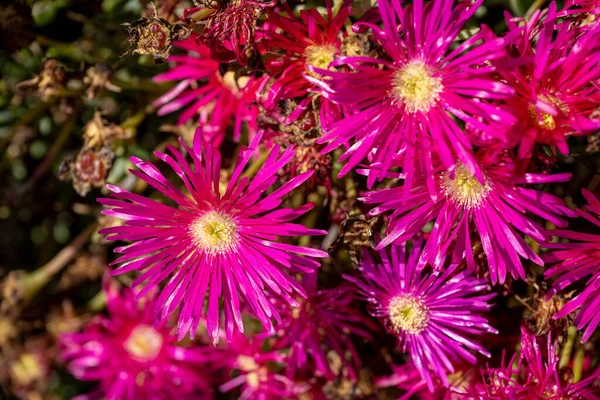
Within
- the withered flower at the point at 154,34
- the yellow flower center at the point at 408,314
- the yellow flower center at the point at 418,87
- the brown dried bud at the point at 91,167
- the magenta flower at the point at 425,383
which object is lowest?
the magenta flower at the point at 425,383

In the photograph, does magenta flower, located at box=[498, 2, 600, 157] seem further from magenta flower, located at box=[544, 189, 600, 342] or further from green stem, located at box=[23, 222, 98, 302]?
green stem, located at box=[23, 222, 98, 302]

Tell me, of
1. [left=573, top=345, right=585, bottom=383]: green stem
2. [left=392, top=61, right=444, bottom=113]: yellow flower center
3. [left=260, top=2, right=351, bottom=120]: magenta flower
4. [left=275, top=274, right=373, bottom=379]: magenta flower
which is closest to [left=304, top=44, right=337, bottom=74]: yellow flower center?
[left=260, top=2, right=351, bottom=120]: magenta flower

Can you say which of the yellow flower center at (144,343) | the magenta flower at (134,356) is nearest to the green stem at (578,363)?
the magenta flower at (134,356)

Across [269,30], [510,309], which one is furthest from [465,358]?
[269,30]

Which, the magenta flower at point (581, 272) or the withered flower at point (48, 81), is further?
the withered flower at point (48, 81)

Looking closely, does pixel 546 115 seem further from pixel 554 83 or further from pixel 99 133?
pixel 99 133

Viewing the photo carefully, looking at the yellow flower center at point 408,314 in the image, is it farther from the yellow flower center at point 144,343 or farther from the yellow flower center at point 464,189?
the yellow flower center at point 144,343
